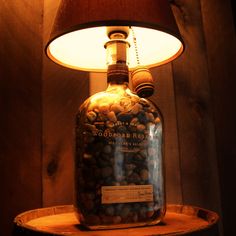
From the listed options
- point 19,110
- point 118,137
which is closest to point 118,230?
point 118,137

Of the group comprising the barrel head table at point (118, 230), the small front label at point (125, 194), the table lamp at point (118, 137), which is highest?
the table lamp at point (118, 137)

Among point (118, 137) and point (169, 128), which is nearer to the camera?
point (118, 137)

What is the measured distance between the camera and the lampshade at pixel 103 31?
1.69 ft

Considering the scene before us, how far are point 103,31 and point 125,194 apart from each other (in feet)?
1.35

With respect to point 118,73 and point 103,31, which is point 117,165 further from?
point 103,31

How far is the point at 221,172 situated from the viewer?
97cm

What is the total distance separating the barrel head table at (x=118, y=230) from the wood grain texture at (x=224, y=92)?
31cm

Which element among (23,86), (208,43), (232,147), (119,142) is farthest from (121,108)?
(208,43)

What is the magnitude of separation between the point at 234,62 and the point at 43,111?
23.8 inches

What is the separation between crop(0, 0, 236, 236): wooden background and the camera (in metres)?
0.79

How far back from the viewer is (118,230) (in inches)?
20.8

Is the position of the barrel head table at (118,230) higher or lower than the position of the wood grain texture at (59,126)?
lower

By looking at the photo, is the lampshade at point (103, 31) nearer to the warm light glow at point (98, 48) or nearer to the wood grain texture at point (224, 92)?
the warm light glow at point (98, 48)

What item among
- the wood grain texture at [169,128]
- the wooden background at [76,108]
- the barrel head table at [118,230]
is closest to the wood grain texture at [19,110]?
the wooden background at [76,108]
